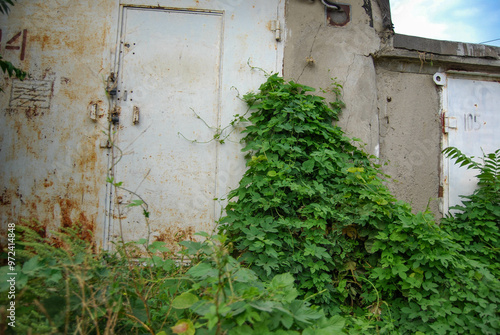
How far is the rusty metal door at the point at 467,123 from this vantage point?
346 centimetres

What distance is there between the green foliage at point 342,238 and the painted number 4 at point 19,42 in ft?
8.08

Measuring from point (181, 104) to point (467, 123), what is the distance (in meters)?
3.31

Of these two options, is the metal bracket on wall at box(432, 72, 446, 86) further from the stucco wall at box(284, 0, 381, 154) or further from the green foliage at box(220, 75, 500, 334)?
the green foliage at box(220, 75, 500, 334)

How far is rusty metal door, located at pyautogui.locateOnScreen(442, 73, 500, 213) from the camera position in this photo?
346 cm

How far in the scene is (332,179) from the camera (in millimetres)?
2832

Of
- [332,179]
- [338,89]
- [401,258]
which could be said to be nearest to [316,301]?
[401,258]

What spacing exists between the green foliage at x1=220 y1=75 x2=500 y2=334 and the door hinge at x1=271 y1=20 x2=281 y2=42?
2.08 ft

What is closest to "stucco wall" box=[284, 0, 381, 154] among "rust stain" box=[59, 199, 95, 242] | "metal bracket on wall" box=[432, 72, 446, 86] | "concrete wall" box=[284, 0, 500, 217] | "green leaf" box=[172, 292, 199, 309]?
"concrete wall" box=[284, 0, 500, 217]

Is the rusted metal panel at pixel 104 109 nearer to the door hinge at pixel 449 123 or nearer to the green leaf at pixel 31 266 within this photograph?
the green leaf at pixel 31 266

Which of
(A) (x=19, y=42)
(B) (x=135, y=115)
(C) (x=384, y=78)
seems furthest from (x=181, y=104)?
(C) (x=384, y=78)

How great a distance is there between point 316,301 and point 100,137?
2.59m

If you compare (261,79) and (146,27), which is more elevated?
(146,27)

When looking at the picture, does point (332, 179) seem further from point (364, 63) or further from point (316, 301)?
point (364, 63)

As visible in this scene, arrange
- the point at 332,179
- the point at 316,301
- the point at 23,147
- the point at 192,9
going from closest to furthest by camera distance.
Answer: the point at 316,301, the point at 332,179, the point at 23,147, the point at 192,9
